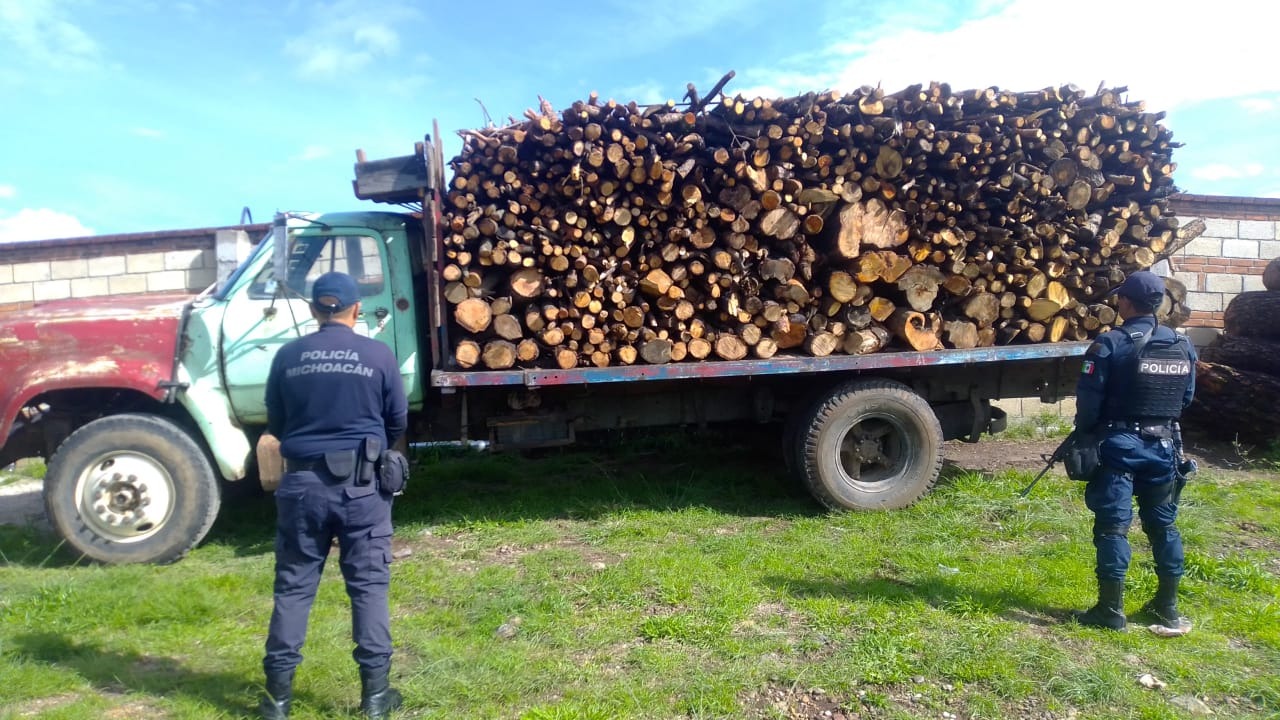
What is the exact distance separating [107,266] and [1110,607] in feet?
32.7

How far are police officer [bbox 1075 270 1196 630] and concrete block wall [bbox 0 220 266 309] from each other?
8490 millimetres

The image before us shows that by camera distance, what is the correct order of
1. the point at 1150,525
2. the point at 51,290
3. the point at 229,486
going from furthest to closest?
the point at 51,290 < the point at 229,486 < the point at 1150,525

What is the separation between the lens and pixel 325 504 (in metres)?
2.86

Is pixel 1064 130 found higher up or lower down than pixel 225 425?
higher up

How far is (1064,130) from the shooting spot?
5.55 m

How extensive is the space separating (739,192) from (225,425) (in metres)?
3.53

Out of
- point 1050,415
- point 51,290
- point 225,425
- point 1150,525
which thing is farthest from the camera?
point 51,290

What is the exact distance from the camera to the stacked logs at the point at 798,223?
492 cm

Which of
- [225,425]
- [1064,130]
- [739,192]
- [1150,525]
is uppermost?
[1064,130]

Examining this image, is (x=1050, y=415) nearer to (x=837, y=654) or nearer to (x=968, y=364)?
(x=968, y=364)

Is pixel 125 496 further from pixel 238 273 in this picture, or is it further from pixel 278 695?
pixel 278 695

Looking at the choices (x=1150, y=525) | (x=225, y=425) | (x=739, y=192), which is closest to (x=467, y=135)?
(x=739, y=192)

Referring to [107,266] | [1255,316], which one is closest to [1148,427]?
[1255,316]

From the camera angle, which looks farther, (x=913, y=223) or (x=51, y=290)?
(x=51, y=290)
